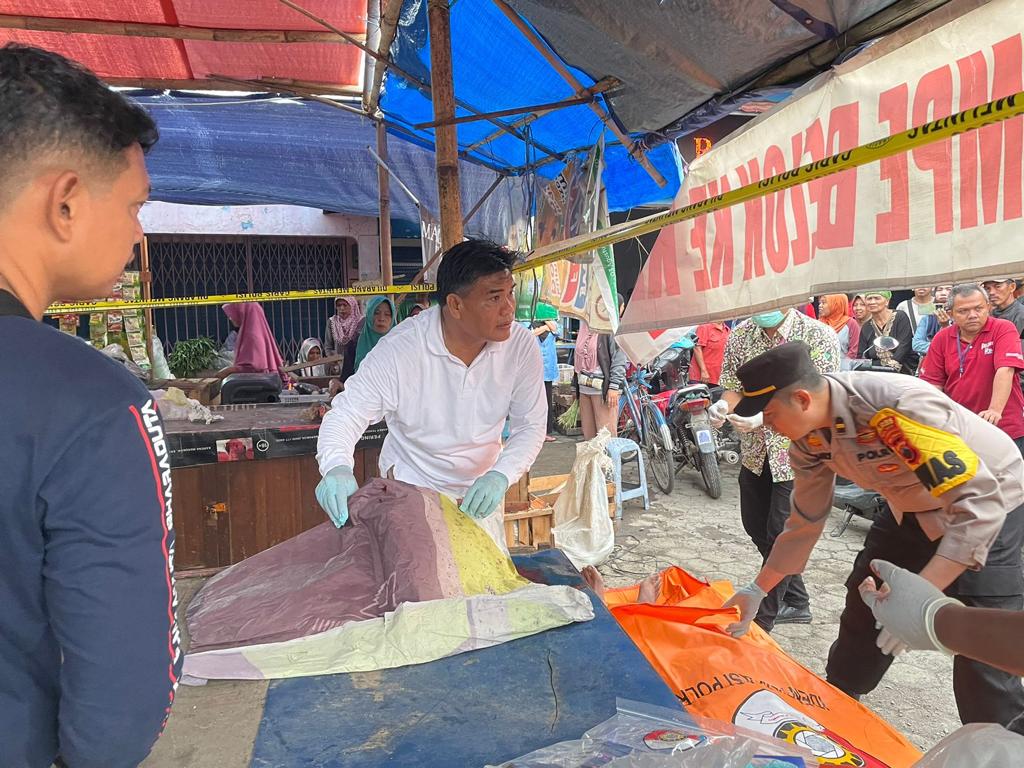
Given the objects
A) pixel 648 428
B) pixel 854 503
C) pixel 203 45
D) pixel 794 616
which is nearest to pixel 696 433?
pixel 648 428

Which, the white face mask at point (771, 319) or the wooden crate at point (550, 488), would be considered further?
the wooden crate at point (550, 488)

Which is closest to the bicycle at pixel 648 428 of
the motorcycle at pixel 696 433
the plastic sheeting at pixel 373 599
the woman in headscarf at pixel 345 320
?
the motorcycle at pixel 696 433

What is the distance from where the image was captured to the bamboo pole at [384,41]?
3662mm

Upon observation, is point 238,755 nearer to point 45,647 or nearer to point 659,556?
point 45,647

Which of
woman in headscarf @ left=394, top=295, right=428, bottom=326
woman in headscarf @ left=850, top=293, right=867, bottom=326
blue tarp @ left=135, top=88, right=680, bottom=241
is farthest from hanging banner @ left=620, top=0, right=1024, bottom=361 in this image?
woman in headscarf @ left=850, top=293, right=867, bottom=326

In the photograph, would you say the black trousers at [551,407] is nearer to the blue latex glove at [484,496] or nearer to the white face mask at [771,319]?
the white face mask at [771,319]

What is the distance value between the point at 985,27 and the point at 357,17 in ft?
13.1

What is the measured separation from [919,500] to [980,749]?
1329 mm

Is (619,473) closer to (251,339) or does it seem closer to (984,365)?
(984,365)

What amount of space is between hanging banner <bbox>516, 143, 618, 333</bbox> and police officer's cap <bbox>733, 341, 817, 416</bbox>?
1643 millimetres

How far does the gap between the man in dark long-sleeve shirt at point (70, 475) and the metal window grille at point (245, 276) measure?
9.41m

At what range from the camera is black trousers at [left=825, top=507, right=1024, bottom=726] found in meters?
2.21

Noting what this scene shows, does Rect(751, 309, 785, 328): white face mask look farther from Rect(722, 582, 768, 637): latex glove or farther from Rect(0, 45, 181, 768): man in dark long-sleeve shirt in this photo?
Rect(0, 45, 181, 768): man in dark long-sleeve shirt

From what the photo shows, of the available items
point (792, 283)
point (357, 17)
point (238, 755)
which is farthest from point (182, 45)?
point (238, 755)
